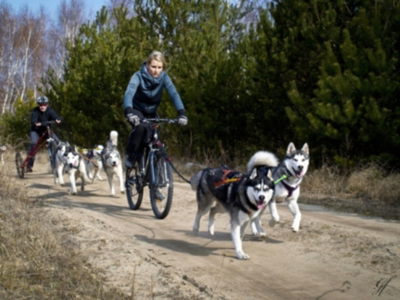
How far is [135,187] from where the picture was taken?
8.05 metres

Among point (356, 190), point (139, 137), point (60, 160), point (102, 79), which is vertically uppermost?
point (102, 79)

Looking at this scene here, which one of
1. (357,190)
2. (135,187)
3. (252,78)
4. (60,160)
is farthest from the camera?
(252,78)

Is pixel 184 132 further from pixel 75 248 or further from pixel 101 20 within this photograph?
pixel 75 248

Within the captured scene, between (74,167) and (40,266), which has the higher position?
(74,167)

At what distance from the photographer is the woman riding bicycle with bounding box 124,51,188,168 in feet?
23.2

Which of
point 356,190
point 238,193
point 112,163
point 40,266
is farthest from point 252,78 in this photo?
point 40,266

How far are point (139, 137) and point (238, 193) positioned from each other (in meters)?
2.42

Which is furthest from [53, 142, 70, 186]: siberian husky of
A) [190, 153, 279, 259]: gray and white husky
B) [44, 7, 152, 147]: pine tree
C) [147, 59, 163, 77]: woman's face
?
[44, 7, 152, 147]: pine tree

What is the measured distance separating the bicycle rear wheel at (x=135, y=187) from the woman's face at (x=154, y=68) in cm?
153

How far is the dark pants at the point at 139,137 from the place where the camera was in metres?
7.17

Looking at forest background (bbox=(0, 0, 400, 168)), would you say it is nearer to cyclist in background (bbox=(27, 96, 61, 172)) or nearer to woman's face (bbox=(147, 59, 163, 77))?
cyclist in background (bbox=(27, 96, 61, 172))

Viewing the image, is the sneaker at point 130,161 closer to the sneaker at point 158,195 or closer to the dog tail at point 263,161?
the sneaker at point 158,195

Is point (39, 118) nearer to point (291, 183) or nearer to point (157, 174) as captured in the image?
point (157, 174)

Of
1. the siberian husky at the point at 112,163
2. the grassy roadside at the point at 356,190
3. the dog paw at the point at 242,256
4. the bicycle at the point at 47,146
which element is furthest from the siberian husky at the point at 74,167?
the dog paw at the point at 242,256
